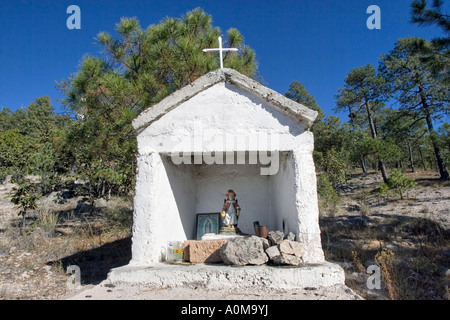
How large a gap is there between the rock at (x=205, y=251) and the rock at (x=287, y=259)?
27.2 inches

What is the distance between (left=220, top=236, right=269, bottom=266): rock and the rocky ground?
0.36 m

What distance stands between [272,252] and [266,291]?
0.43 metres

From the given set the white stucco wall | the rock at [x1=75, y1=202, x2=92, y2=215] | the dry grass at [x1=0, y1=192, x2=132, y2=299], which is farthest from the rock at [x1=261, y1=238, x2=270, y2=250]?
the rock at [x1=75, y1=202, x2=92, y2=215]

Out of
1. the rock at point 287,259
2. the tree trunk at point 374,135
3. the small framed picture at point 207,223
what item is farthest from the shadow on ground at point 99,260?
the tree trunk at point 374,135

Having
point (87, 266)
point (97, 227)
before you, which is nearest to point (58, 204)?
point (97, 227)

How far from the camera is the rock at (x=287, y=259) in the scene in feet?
9.49

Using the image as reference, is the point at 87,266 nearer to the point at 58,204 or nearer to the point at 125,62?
the point at 125,62

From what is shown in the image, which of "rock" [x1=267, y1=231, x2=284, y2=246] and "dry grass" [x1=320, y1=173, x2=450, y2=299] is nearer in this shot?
"rock" [x1=267, y1=231, x2=284, y2=246]

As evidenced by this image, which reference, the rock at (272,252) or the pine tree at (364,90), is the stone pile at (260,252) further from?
the pine tree at (364,90)

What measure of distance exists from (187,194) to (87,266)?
2.43m

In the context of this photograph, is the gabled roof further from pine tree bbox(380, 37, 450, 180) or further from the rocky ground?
pine tree bbox(380, 37, 450, 180)

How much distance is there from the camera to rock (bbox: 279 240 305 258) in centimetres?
295

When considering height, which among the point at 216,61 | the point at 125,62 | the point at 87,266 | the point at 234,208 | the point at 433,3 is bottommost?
the point at 87,266

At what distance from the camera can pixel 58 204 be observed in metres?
11.4
